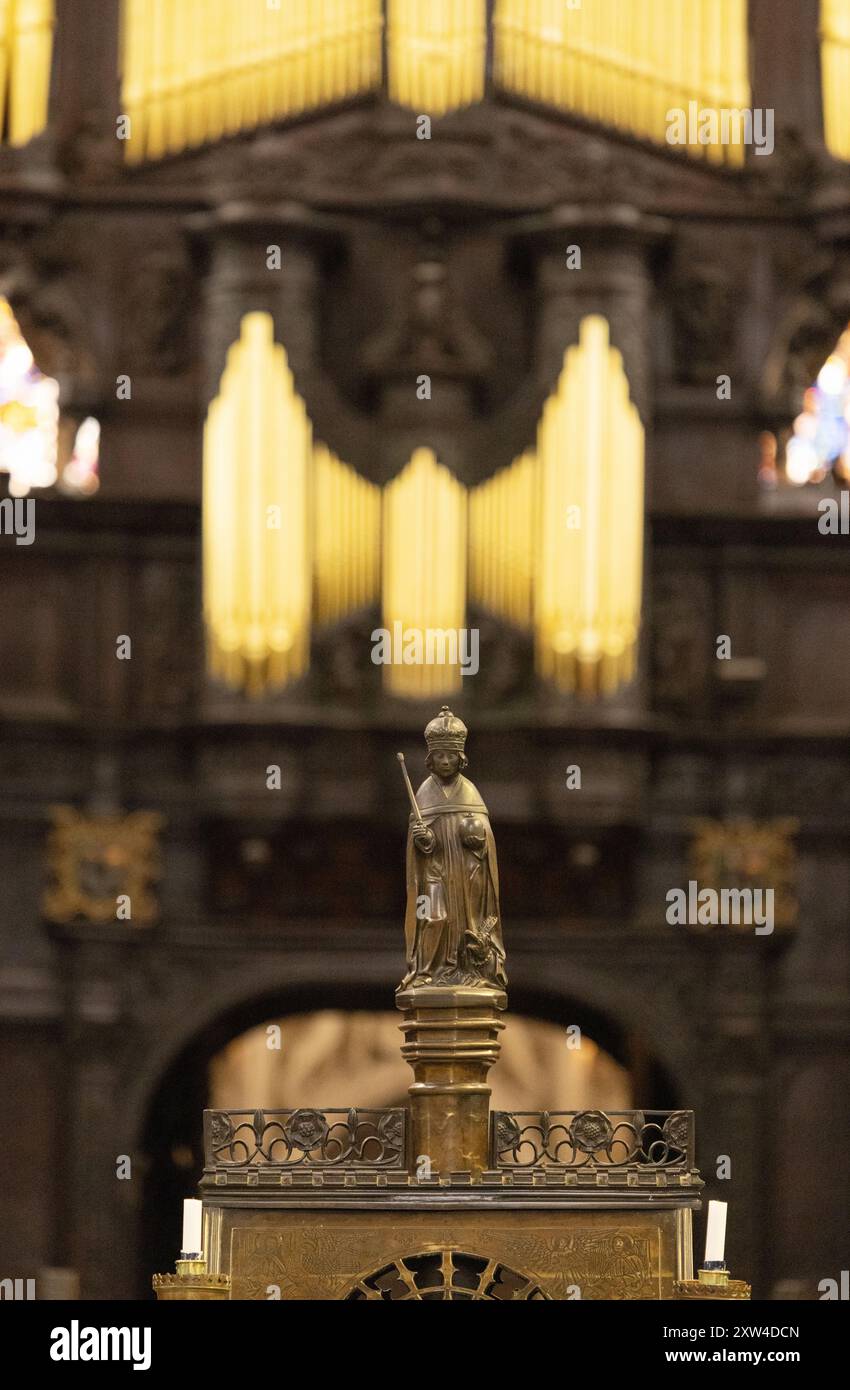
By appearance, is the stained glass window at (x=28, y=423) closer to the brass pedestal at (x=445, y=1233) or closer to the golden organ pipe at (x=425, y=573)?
the golden organ pipe at (x=425, y=573)

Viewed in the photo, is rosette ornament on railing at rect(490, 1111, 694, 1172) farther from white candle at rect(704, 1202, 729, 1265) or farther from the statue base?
white candle at rect(704, 1202, 729, 1265)

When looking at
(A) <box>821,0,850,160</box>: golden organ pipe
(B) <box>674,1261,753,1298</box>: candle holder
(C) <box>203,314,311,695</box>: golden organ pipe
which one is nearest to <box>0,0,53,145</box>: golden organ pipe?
(C) <box>203,314,311,695</box>: golden organ pipe

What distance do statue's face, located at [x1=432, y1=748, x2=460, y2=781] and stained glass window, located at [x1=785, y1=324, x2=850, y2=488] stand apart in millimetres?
9598

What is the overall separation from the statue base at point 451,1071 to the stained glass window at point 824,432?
1013cm

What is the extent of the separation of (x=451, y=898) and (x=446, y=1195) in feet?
4.17

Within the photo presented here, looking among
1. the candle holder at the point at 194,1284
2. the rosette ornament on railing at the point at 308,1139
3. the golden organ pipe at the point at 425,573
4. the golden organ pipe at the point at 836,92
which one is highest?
the golden organ pipe at the point at 836,92

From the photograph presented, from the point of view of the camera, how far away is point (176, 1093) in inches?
835

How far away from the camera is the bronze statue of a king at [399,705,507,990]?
41.3ft

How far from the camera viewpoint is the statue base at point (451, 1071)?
12289mm

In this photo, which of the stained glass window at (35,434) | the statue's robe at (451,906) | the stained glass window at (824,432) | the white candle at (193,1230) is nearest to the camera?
the white candle at (193,1230)

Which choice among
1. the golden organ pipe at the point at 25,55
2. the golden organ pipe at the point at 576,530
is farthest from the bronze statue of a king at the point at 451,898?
the golden organ pipe at the point at 25,55
